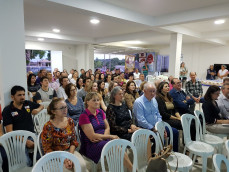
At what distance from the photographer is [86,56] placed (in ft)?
31.1

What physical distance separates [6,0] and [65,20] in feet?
8.49

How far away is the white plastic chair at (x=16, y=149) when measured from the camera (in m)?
1.62

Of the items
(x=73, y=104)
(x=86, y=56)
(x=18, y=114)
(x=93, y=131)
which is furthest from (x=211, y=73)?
(x=18, y=114)

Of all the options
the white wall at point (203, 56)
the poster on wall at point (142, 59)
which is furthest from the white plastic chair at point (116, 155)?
the poster on wall at point (142, 59)

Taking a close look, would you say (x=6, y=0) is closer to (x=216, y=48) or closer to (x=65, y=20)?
(x=65, y=20)

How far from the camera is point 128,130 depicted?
226 centimetres

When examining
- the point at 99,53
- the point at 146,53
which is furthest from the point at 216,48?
the point at 99,53

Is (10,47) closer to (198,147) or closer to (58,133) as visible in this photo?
(58,133)

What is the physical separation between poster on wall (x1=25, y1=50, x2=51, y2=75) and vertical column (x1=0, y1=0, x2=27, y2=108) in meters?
7.17

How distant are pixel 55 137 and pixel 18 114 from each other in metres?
0.72

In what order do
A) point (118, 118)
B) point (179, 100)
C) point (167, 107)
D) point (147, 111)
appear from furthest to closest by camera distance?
point (179, 100), point (167, 107), point (147, 111), point (118, 118)

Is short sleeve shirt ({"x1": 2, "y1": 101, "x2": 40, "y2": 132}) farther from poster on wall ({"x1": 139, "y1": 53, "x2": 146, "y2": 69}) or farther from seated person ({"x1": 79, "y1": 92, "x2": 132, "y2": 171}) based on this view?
poster on wall ({"x1": 139, "y1": 53, "x2": 146, "y2": 69})

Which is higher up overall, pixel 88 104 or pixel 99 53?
pixel 99 53

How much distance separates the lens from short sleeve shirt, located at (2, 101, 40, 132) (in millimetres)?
1970
